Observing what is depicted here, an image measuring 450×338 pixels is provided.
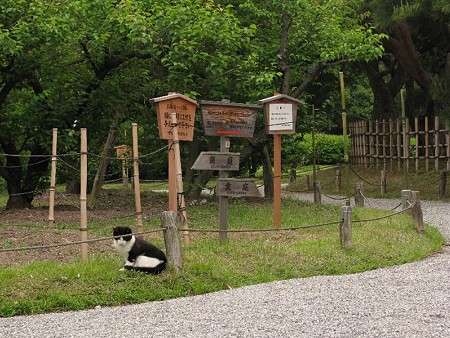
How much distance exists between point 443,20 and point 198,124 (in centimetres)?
853

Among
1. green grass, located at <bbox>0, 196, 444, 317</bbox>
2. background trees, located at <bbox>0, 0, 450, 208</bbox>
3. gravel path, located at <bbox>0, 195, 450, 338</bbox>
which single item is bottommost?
gravel path, located at <bbox>0, 195, 450, 338</bbox>

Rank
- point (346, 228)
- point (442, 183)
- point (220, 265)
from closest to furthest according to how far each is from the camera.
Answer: point (220, 265), point (346, 228), point (442, 183)

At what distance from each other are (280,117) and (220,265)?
447cm

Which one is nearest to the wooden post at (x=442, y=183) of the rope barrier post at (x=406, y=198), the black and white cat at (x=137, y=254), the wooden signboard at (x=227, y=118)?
the rope barrier post at (x=406, y=198)

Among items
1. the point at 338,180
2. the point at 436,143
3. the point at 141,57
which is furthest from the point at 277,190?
the point at 338,180

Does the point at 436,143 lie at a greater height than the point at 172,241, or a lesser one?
greater

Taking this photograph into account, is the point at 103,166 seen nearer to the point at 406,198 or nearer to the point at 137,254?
the point at 406,198

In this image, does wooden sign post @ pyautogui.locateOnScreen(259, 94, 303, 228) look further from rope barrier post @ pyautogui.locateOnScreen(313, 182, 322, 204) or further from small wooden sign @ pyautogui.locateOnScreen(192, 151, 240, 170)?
rope barrier post @ pyautogui.locateOnScreen(313, 182, 322, 204)

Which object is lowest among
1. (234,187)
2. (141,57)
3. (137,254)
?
(137,254)

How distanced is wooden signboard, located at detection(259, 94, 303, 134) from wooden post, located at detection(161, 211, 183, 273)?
15.7ft

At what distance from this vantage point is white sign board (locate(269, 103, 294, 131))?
476 inches

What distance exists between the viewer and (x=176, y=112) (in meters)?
10.7

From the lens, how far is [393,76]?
3036 centimetres

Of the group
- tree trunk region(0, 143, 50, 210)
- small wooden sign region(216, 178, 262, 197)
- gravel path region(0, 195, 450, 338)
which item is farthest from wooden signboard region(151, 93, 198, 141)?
tree trunk region(0, 143, 50, 210)
